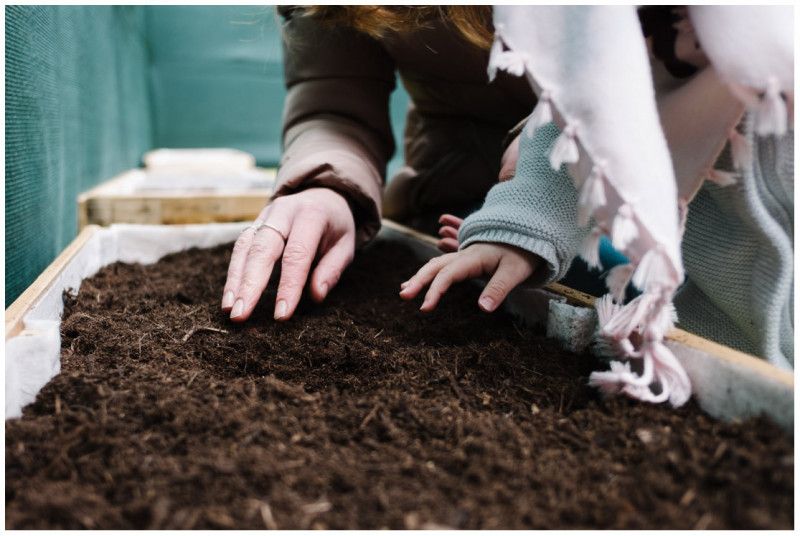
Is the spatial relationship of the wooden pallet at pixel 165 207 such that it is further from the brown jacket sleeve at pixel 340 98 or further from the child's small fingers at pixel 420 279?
the child's small fingers at pixel 420 279

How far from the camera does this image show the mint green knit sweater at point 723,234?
2.43 feet

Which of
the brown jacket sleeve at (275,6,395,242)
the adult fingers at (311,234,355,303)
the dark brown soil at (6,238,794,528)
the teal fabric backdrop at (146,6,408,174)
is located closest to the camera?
the dark brown soil at (6,238,794,528)

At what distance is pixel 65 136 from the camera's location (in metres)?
1.61

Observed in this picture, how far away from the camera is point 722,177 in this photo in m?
0.72

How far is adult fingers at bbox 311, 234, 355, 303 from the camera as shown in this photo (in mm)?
965

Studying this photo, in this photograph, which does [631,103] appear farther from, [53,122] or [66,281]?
[53,122]

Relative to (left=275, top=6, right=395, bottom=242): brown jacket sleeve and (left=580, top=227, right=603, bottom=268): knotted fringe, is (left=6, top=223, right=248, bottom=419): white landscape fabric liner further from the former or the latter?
(left=580, top=227, right=603, bottom=268): knotted fringe

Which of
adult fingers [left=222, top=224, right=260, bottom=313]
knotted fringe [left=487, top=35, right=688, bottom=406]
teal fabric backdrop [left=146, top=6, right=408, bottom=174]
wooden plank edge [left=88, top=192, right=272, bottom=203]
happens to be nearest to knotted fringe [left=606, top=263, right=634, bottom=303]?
knotted fringe [left=487, top=35, right=688, bottom=406]

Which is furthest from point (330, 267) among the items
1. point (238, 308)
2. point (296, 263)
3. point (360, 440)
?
point (360, 440)

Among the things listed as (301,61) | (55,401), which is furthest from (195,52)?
(55,401)

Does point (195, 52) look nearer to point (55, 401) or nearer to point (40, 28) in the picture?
point (40, 28)

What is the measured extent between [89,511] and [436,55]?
112 centimetres

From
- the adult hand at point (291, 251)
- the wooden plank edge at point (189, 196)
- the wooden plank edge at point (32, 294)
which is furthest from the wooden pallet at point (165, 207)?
the adult hand at point (291, 251)

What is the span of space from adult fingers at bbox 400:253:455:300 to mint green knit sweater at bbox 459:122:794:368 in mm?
53
